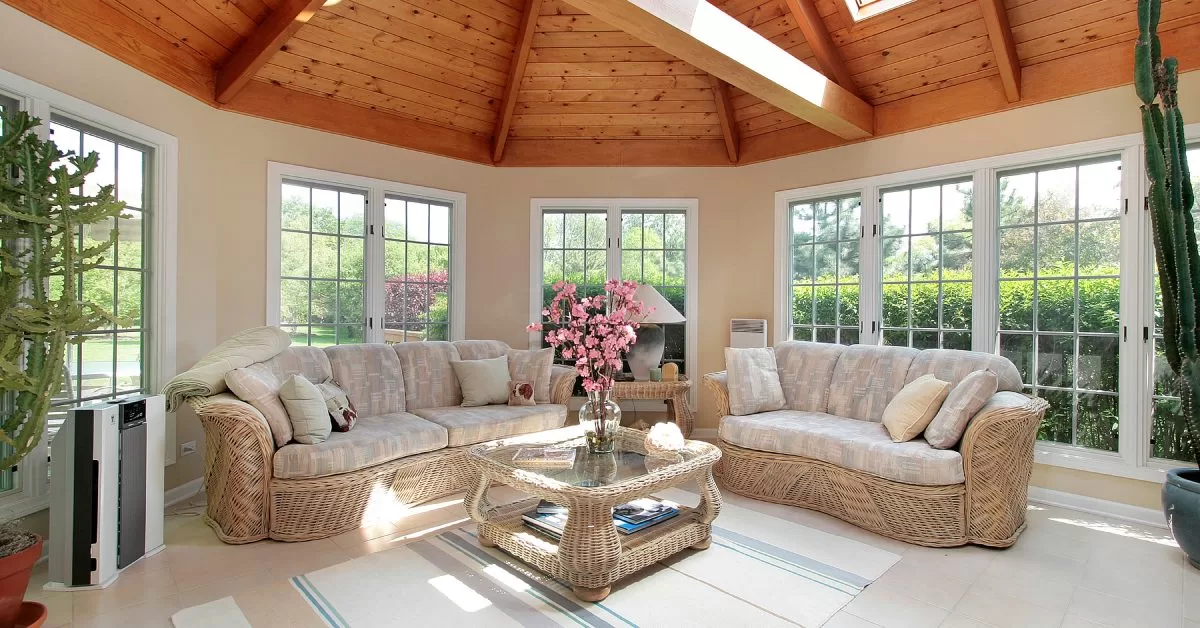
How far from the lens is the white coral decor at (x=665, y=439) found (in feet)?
9.83

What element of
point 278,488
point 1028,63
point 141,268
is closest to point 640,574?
point 278,488

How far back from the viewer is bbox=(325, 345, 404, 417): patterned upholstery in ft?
12.9

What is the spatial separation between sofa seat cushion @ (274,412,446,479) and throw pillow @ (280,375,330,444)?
0.05 m

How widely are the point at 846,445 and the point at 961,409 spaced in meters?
0.58

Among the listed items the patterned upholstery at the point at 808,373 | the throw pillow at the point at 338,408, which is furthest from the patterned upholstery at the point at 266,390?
the patterned upholstery at the point at 808,373

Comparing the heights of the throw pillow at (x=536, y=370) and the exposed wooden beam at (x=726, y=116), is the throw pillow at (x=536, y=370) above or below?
below

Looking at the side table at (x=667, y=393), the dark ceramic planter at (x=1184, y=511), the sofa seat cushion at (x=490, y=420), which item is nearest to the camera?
the dark ceramic planter at (x=1184, y=511)

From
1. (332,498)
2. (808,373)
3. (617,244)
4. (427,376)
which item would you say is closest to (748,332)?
(808,373)

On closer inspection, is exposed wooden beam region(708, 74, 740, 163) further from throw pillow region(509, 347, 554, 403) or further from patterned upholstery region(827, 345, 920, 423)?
throw pillow region(509, 347, 554, 403)

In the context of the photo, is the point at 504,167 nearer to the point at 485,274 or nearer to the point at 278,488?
the point at 485,274

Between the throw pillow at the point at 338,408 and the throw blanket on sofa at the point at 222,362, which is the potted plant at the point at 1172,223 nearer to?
the throw pillow at the point at 338,408

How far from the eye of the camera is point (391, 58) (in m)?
4.44

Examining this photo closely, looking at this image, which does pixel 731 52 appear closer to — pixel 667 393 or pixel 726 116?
pixel 726 116

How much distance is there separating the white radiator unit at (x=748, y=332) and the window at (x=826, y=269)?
24 centimetres
